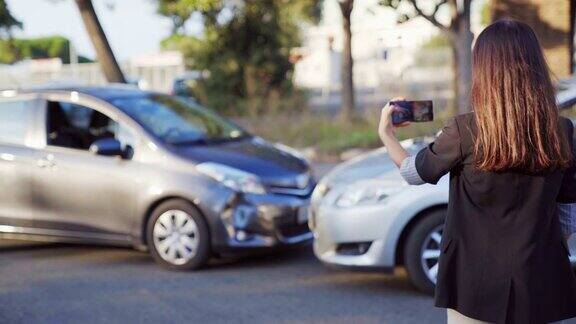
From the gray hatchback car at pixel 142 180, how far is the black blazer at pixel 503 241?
426 centimetres

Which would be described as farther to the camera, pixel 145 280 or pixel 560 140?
pixel 145 280

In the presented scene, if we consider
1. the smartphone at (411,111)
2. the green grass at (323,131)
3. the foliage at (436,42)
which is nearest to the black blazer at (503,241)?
the smartphone at (411,111)

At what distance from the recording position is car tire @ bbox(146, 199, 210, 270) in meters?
6.94

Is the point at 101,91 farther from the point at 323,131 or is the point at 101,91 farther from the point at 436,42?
the point at 436,42

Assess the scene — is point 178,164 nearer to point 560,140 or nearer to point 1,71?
point 560,140

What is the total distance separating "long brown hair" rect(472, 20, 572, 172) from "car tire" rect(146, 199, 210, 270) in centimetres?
452

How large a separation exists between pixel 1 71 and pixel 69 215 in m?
23.7

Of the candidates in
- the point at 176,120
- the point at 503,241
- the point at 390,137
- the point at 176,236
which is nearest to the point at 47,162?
the point at 176,120

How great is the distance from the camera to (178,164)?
7.07 metres

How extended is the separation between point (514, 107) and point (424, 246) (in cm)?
343

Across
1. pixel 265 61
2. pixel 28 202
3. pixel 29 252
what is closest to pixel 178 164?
pixel 28 202

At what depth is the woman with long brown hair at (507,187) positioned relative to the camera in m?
2.58

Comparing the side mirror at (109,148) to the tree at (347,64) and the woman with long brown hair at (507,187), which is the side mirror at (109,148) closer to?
the woman with long brown hair at (507,187)

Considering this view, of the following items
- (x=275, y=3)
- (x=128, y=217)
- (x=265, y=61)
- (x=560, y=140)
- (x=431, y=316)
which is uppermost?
(x=275, y=3)
